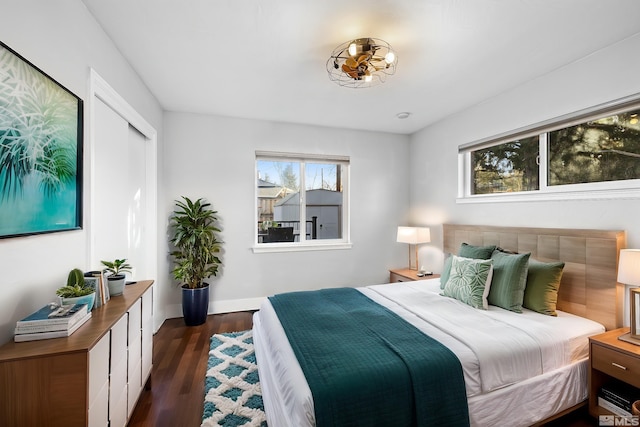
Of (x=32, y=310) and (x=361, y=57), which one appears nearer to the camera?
(x=32, y=310)

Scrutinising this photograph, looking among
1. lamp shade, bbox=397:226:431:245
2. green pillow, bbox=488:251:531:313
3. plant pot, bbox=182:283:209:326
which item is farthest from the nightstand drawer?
plant pot, bbox=182:283:209:326

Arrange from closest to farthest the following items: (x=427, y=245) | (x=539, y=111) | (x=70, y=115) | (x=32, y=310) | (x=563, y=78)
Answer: (x=32, y=310) → (x=70, y=115) → (x=563, y=78) → (x=539, y=111) → (x=427, y=245)

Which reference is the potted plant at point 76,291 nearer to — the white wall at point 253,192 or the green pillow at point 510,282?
the white wall at point 253,192

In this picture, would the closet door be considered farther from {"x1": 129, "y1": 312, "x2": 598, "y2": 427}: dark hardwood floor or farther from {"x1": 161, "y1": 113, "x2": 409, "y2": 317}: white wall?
{"x1": 129, "y1": 312, "x2": 598, "y2": 427}: dark hardwood floor

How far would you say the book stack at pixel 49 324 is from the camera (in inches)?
47.4

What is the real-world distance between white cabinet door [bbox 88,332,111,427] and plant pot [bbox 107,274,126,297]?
527mm

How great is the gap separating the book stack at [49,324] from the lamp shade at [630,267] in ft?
10.2

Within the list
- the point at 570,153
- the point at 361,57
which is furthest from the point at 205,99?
the point at 570,153

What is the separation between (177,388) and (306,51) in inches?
110

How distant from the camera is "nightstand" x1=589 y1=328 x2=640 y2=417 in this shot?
168 cm

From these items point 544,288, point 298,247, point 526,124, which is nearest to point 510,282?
point 544,288

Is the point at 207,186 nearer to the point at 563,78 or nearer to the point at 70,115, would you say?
the point at 70,115

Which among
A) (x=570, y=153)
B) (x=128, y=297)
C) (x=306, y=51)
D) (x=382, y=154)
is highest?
(x=306, y=51)

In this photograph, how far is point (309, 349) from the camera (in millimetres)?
1708
